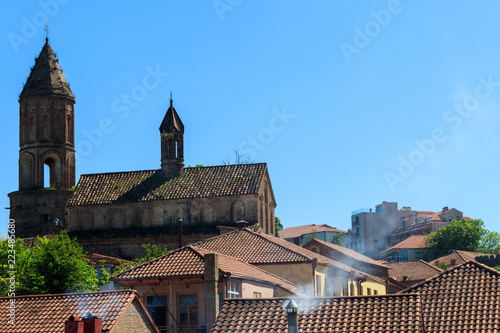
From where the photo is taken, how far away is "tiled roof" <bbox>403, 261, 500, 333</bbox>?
2307cm

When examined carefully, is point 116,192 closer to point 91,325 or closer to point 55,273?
point 55,273

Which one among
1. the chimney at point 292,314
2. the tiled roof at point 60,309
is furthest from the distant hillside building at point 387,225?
the chimney at point 292,314

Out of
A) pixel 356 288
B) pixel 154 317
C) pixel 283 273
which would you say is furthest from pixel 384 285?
pixel 154 317

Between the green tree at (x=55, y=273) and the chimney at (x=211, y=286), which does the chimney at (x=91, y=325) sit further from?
the green tree at (x=55, y=273)

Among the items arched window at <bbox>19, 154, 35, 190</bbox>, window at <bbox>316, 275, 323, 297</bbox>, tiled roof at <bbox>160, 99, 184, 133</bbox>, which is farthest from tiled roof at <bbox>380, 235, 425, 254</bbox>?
window at <bbox>316, 275, 323, 297</bbox>

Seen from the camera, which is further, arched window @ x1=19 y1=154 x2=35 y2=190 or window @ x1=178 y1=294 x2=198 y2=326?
arched window @ x1=19 y1=154 x2=35 y2=190

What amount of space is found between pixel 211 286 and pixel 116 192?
3492 centimetres

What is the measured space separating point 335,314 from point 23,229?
160 feet

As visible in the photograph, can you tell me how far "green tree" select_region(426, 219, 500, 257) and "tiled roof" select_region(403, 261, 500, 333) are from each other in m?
74.8

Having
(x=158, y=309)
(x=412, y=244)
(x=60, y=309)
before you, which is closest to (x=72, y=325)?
(x=60, y=309)

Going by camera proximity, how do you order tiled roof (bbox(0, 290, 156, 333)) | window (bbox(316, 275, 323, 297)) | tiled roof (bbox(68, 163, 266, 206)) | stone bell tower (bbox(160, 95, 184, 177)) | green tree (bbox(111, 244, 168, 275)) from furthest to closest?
stone bell tower (bbox(160, 95, 184, 177))
tiled roof (bbox(68, 163, 266, 206))
green tree (bbox(111, 244, 168, 275))
window (bbox(316, 275, 323, 297))
tiled roof (bbox(0, 290, 156, 333))

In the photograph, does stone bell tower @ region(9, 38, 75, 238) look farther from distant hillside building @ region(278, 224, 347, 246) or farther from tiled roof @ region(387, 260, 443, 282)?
distant hillside building @ region(278, 224, 347, 246)

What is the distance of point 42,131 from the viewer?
68938 millimetres

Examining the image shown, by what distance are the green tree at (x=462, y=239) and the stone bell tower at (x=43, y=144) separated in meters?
48.0
